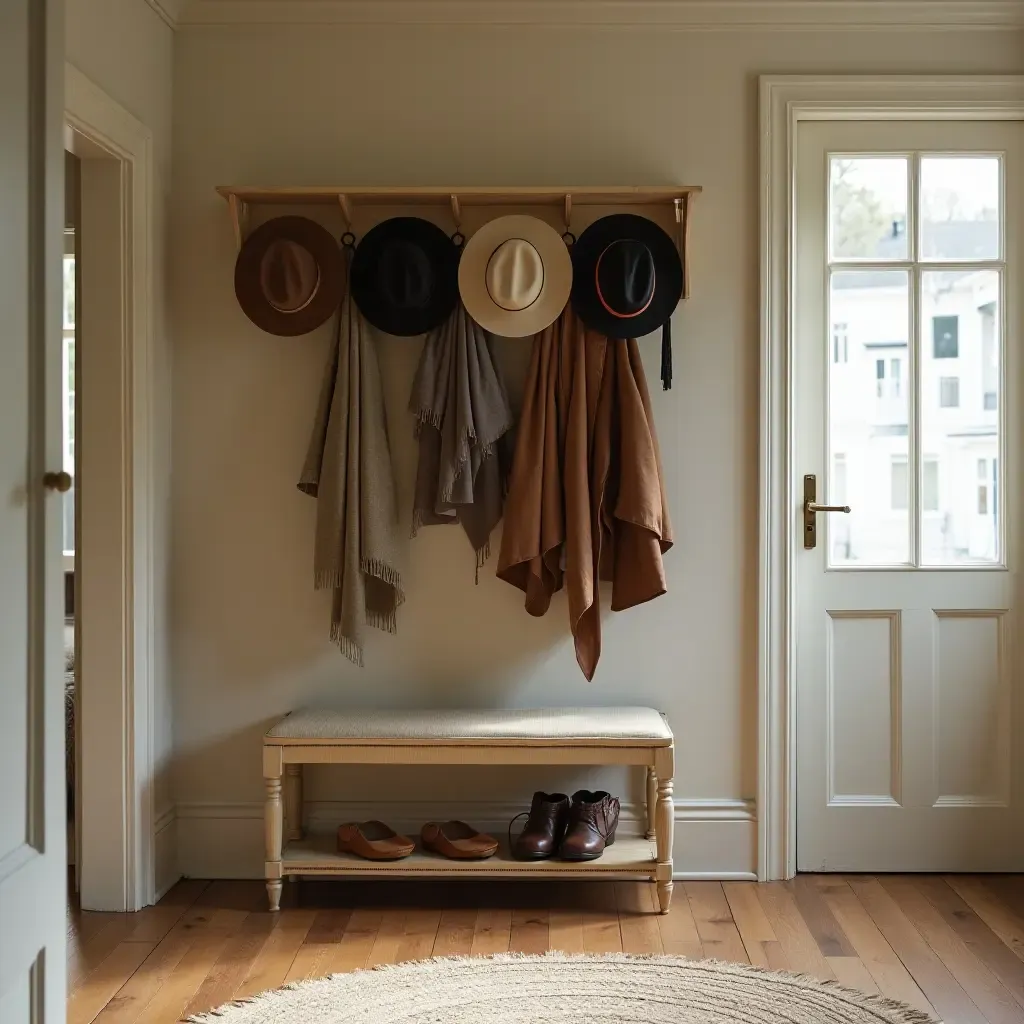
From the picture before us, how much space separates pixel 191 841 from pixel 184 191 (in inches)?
70.4

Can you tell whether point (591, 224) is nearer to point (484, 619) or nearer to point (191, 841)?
point (484, 619)

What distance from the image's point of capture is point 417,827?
3111 millimetres

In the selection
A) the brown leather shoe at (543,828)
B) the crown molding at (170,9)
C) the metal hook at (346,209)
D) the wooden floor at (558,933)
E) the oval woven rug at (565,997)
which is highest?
the crown molding at (170,9)

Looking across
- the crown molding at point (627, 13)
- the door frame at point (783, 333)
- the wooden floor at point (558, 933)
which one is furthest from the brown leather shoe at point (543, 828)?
the crown molding at point (627, 13)

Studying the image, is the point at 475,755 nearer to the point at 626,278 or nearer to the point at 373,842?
the point at 373,842

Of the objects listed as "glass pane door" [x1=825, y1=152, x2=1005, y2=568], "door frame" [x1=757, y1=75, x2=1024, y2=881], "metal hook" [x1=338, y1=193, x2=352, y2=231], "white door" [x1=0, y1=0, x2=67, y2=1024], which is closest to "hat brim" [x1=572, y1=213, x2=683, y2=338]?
"door frame" [x1=757, y1=75, x2=1024, y2=881]

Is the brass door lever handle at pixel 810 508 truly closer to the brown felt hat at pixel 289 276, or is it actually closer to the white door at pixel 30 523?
the brown felt hat at pixel 289 276

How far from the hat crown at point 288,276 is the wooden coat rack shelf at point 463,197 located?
0.40 ft

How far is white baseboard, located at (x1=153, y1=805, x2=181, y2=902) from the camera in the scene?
2.96m

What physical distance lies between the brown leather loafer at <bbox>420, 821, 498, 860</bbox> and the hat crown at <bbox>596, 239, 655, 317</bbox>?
1403 millimetres

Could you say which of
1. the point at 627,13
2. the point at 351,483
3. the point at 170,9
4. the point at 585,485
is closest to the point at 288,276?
the point at 351,483

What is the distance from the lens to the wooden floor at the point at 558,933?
2395 millimetres

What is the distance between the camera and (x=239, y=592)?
311 cm

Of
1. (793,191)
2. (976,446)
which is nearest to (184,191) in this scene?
(793,191)
